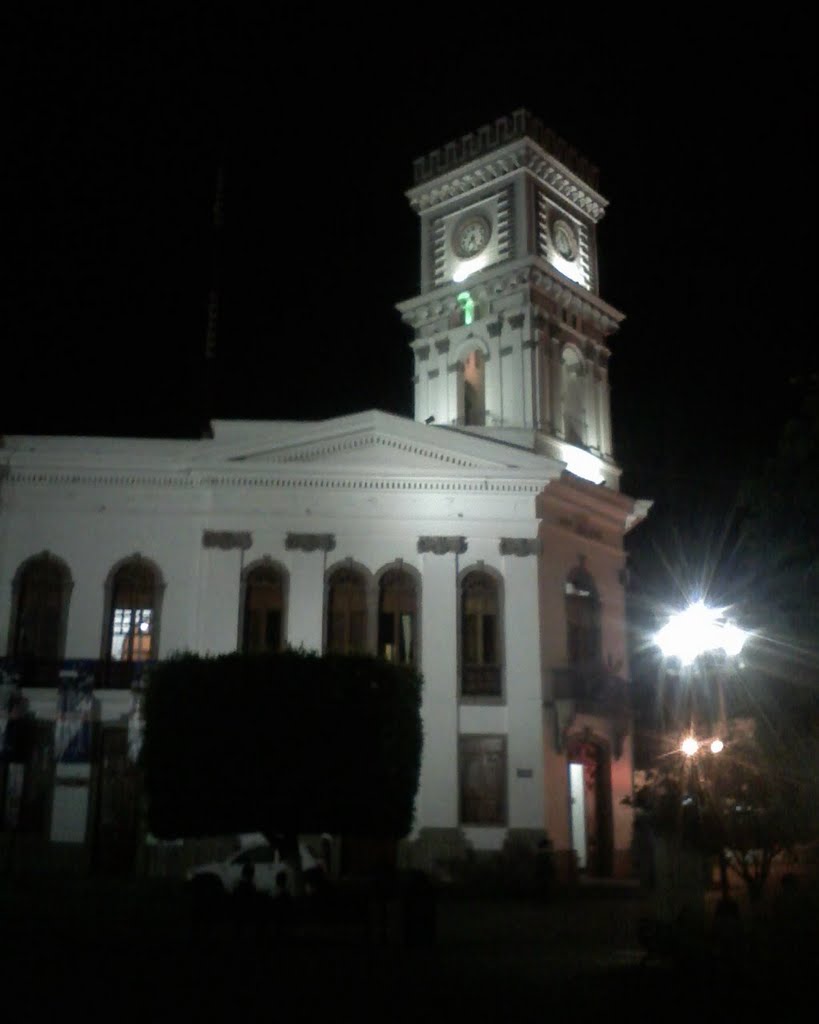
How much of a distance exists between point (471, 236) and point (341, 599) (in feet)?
44.3

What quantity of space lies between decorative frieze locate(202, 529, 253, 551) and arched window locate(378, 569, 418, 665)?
3.57 meters

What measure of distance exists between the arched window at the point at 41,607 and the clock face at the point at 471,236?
622 inches

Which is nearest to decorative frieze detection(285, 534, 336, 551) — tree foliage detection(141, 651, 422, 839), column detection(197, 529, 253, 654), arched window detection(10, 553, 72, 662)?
column detection(197, 529, 253, 654)

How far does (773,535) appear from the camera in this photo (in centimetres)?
1612

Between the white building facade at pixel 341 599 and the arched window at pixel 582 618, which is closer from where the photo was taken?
the white building facade at pixel 341 599

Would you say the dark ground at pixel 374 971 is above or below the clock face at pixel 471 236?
below

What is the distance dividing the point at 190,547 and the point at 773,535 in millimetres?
17383

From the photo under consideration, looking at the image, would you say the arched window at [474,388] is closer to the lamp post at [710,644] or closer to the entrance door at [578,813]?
the entrance door at [578,813]

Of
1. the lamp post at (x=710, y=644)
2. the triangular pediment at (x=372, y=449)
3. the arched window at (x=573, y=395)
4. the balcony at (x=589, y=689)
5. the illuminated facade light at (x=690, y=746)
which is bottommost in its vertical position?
the illuminated facade light at (x=690, y=746)

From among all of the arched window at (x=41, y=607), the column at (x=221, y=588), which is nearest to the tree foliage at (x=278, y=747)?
the column at (x=221, y=588)

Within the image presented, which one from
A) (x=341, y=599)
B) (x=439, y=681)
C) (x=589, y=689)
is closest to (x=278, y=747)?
(x=439, y=681)

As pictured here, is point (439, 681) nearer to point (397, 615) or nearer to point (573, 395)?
point (397, 615)

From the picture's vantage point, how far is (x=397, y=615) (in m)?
29.8

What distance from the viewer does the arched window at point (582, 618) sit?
31.2 metres
